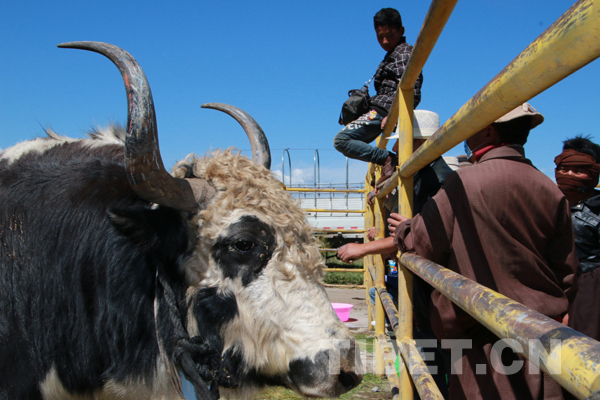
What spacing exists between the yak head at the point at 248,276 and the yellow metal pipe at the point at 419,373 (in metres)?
0.25

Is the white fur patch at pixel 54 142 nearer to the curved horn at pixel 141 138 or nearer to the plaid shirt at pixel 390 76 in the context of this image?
the curved horn at pixel 141 138

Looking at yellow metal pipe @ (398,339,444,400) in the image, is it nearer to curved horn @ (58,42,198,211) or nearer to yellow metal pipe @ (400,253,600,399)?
yellow metal pipe @ (400,253,600,399)

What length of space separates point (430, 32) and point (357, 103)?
2344 mm

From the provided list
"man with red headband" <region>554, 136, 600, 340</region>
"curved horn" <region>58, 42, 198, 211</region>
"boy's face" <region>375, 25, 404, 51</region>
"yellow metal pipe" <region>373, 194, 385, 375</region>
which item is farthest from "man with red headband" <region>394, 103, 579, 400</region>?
"boy's face" <region>375, 25, 404, 51</region>

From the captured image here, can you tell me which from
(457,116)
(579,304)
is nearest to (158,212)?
(457,116)

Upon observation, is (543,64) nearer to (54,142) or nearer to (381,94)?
(54,142)

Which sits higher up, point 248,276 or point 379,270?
point 248,276

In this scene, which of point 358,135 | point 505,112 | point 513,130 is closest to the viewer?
point 505,112

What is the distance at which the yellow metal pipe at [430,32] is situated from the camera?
1.36 metres

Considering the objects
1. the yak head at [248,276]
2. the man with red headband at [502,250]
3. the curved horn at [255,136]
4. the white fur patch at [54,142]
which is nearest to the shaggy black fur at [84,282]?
the yak head at [248,276]

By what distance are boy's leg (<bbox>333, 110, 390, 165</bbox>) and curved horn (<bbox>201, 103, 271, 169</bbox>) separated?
1141mm

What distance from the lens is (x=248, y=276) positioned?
6.25ft

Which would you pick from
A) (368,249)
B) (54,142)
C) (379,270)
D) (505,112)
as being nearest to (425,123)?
(368,249)

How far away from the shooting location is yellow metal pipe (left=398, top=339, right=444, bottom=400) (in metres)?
1.48
